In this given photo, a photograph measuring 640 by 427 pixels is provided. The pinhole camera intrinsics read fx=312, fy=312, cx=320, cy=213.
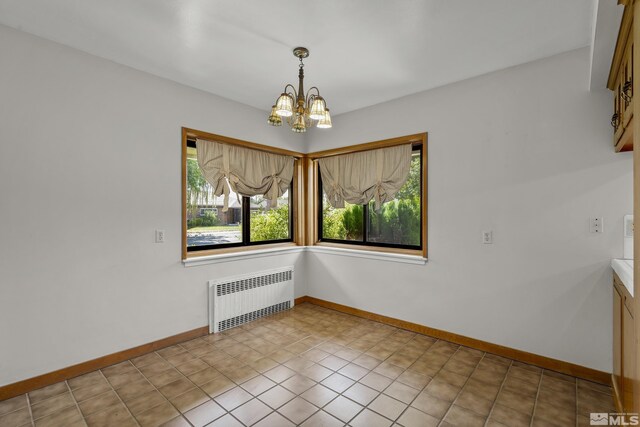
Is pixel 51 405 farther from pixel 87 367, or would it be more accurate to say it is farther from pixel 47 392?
pixel 87 367

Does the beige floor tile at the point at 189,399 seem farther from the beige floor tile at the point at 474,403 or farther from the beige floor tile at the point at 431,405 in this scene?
the beige floor tile at the point at 474,403

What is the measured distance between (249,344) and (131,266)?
1.37 m

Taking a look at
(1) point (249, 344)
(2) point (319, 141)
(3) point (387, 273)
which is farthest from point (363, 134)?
(1) point (249, 344)

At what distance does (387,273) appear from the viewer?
3.75 meters

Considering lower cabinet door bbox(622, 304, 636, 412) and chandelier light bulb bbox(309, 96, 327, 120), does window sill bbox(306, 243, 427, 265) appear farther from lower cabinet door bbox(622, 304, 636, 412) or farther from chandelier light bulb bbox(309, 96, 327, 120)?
chandelier light bulb bbox(309, 96, 327, 120)

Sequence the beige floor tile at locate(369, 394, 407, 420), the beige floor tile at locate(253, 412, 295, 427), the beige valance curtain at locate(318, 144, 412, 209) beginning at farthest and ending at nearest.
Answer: the beige valance curtain at locate(318, 144, 412, 209)
the beige floor tile at locate(369, 394, 407, 420)
the beige floor tile at locate(253, 412, 295, 427)

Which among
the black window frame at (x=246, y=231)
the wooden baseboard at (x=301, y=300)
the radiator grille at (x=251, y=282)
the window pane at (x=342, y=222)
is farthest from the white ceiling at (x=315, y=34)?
the wooden baseboard at (x=301, y=300)

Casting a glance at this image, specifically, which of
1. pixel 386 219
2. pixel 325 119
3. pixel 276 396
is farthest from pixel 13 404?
pixel 386 219

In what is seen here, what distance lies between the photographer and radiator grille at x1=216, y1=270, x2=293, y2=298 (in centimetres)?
357

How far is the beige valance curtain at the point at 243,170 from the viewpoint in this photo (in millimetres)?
3559

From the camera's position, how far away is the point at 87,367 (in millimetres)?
2641

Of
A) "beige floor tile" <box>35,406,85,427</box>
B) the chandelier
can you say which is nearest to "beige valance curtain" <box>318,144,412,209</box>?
the chandelier

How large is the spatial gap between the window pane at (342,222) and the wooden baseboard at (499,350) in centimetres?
98

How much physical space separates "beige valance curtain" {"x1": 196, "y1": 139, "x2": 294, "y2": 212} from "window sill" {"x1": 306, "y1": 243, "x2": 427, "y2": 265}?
945mm
